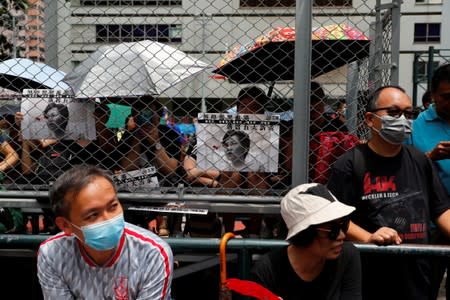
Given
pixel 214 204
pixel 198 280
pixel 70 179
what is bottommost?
pixel 198 280

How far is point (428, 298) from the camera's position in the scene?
8.77ft

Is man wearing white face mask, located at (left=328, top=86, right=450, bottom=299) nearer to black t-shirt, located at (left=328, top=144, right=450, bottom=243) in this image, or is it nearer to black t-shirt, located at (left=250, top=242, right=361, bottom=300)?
black t-shirt, located at (left=328, top=144, right=450, bottom=243)

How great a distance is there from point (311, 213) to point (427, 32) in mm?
19706

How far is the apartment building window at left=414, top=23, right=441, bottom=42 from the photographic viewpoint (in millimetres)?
19531

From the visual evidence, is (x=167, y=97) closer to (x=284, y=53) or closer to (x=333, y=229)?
(x=284, y=53)

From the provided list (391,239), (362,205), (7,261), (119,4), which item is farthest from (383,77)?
(7,261)

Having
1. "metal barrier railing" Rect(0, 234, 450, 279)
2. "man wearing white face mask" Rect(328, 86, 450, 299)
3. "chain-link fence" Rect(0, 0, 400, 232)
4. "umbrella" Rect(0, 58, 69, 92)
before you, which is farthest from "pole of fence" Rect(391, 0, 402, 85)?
"umbrella" Rect(0, 58, 69, 92)

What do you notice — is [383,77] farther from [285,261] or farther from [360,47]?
[285,261]

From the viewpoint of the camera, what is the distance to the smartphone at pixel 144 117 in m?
3.57

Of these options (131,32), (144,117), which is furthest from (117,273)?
(131,32)

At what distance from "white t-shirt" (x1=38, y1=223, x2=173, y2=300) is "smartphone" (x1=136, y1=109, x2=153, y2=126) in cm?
137

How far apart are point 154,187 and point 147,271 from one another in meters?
0.92

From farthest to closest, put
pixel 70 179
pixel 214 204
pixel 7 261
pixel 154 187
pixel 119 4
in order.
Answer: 1. pixel 7 261
2. pixel 119 4
3. pixel 154 187
4. pixel 214 204
5. pixel 70 179

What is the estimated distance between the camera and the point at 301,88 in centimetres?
273
